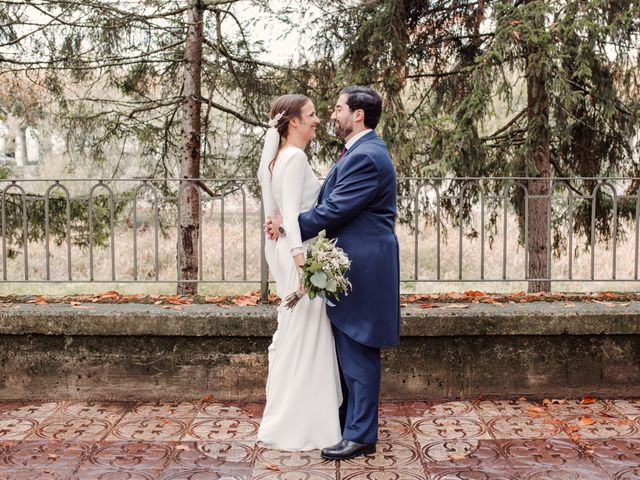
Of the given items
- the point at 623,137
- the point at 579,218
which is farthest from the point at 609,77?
the point at 579,218

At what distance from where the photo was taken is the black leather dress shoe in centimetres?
379

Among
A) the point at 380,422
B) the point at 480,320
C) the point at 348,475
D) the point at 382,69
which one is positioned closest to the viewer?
the point at 348,475

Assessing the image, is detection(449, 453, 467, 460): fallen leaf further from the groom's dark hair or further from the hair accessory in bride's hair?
the hair accessory in bride's hair

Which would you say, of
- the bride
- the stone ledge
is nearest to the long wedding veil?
the bride

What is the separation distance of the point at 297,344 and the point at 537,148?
18.5 feet

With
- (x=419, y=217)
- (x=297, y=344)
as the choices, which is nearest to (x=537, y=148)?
(x=419, y=217)

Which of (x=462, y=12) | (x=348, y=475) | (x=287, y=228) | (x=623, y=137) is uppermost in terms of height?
(x=462, y=12)

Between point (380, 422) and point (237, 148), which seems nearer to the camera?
point (380, 422)

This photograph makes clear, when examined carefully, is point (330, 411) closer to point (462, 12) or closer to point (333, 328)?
point (333, 328)

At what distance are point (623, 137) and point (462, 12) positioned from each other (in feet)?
8.78

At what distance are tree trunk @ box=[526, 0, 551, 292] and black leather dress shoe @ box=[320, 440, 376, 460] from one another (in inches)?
170

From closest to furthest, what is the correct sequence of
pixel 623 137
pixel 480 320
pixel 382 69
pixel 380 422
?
pixel 380 422 → pixel 480 320 → pixel 382 69 → pixel 623 137

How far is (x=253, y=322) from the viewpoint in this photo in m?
4.79

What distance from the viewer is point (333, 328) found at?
395 cm
